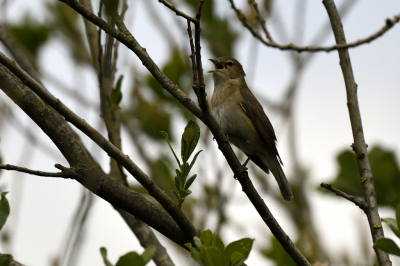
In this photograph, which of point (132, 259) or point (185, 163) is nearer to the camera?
point (132, 259)

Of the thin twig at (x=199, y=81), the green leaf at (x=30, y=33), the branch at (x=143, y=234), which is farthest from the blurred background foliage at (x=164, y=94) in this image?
the thin twig at (x=199, y=81)

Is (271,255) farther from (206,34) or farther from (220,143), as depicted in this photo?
(206,34)

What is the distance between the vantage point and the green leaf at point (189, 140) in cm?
279

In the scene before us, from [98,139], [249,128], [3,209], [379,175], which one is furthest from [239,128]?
[3,209]

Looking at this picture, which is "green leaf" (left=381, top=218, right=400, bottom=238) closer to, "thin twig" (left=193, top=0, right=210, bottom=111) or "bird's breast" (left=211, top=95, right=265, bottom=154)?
"thin twig" (left=193, top=0, right=210, bottom=111)

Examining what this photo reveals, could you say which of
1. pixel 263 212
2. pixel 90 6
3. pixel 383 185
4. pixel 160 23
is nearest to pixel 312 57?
pixel 160 23

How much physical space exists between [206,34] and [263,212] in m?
4.33

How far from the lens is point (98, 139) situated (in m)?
2.47

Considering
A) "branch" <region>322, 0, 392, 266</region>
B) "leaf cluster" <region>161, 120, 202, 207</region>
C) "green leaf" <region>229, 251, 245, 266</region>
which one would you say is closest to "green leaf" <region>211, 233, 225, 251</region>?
"green leaf" <region>229, 251, 245, 266</region>

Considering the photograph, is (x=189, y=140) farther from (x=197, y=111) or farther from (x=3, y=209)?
(x=3, y=209)

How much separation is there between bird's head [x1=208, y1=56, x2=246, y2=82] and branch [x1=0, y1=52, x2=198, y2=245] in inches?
163

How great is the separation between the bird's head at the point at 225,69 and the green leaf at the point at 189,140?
12.8ft

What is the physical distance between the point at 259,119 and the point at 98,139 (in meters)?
4.03

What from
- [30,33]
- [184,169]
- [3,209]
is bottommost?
[3,209]
